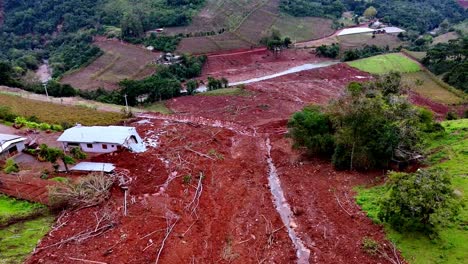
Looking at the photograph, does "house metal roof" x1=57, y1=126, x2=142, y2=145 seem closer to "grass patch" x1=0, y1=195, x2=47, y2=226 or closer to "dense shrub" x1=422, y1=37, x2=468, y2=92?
"grass patch" x1=0, y1=195, x2=47, y2=226

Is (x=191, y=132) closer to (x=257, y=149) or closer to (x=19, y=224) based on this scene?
(x=257, y=149)

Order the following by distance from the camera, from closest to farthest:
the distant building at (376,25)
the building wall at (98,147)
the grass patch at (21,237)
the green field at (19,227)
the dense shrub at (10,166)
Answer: the grass patch at (21,237)
the green field at (19,227)
the dense shrub at (10,166)
the building wall at (98,147)
the distant building at (376,25)

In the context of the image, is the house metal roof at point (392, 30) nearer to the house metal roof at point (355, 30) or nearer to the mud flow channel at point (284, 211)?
the house metal roof at point (355, 30)

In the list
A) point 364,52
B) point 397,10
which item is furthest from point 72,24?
point 397,10

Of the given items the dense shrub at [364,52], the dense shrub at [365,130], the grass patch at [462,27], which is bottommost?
the dense shrub at [364,52]

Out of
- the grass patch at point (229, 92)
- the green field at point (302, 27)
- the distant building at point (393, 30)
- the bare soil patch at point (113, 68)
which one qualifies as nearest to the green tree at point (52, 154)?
the grass patch at point (229, 92)

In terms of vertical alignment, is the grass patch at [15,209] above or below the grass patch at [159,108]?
above

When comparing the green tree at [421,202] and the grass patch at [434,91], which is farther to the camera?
the grass patch at [434,91]

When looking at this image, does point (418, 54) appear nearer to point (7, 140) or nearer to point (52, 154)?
point (52, 154)
